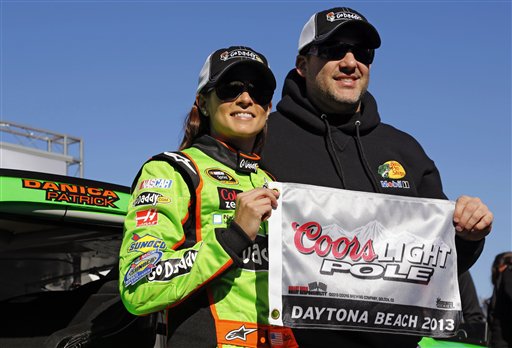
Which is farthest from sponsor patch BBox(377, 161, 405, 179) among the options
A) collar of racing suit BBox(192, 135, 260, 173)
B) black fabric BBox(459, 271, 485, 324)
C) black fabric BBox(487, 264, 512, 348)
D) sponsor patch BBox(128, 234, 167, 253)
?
black fabric BBox(459, 271, 485, 324)

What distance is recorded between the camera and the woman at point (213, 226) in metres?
2.91

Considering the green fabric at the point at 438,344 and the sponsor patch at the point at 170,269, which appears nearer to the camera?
the sponsor patch at the point at 170,269

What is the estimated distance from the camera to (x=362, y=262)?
3.37m

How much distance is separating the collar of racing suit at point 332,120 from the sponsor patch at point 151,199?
984 mm

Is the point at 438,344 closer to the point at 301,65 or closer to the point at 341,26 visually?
the point at 301,65

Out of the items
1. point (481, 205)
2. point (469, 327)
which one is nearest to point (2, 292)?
point (481, 205)

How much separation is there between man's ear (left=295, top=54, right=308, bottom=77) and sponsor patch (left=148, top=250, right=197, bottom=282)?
1.48 m

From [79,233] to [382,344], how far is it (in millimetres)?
1561

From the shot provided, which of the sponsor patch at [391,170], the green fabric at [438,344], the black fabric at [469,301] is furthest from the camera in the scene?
the black fabric at [469,301]

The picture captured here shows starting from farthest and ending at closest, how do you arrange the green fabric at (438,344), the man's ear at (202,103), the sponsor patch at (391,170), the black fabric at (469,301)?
the black fabric at (469,301) → the green fabric at (438,344) → the sponsor patch at (391,170) → the man's ear at (202,103)

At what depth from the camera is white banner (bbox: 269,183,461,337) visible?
10.6ft


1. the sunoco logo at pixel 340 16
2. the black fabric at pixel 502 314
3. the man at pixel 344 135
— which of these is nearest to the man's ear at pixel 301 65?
the man at pixel 344 135

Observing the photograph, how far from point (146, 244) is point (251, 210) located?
1.27 feet

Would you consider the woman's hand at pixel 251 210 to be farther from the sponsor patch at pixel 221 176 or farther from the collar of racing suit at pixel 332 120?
the collar of racing suit at pixel 332 120
